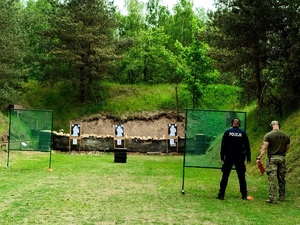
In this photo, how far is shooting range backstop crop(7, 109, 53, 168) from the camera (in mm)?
16734

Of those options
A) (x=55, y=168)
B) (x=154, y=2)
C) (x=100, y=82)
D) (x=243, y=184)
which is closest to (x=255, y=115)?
(x=55, y=168)

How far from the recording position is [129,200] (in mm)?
10414

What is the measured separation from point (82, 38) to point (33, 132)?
17556 millimetres

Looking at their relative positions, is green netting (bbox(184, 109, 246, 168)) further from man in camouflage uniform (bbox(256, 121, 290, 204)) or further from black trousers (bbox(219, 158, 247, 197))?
man in camouflage uniform (bbox(256, 121, 290, 204))

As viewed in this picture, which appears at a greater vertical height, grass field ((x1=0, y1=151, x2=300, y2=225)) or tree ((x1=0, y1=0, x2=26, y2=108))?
tree ((x1=0, y1=0, x2=26, y2=108))

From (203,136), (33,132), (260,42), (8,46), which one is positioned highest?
(8,46)

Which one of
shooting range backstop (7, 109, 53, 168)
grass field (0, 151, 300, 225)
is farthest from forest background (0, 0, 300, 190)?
shooting range backstop (7, 109, 53, 168)

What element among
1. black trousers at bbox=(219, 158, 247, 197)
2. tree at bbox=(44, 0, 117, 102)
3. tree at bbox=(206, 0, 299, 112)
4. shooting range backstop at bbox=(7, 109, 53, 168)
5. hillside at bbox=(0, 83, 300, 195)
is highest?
tree at bbox=(44, 0, 117, 102)

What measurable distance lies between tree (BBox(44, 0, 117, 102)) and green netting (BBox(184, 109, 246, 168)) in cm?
2257

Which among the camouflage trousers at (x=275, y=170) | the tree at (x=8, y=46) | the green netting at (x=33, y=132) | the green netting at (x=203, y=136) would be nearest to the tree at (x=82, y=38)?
the tree at (x=8, y=46)

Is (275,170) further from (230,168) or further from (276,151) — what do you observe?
(230,168)

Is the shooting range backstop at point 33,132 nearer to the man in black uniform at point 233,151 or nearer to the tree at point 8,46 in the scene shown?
the man in black uniform at point 233,151

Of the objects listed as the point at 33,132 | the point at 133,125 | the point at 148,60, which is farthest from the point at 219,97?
the point at 33,132

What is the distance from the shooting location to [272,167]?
10828mm
